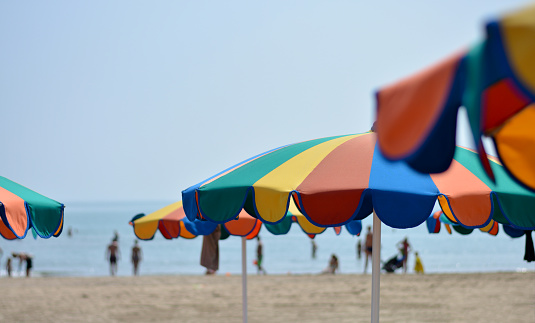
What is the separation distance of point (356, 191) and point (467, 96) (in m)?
1.86

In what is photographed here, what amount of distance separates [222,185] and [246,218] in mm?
2722

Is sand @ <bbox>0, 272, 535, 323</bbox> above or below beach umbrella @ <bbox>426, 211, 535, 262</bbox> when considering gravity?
below

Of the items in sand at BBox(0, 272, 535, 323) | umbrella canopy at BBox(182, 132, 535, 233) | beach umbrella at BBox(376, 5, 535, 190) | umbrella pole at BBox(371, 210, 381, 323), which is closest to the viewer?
beach umbrella at BBox(376, 5, 535, 190)

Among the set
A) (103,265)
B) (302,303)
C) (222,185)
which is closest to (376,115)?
(222,185)

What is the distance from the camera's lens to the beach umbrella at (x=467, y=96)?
1748 millimetres

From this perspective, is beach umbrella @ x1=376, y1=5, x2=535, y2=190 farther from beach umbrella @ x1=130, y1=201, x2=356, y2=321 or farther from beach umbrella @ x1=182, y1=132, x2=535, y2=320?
beach umbrella @ x1=130, y1=201, x2=356, y2=321

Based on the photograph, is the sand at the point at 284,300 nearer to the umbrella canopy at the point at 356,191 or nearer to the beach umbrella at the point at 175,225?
the beach umbrella at the point at 175,225

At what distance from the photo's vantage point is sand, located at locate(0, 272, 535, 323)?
11867mm

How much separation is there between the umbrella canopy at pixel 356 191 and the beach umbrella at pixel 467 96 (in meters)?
1.23

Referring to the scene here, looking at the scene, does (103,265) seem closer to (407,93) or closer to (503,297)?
(503,297)

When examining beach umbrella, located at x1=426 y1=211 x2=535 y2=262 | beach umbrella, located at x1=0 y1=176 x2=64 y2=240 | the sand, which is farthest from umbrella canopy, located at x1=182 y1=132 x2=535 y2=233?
the sand

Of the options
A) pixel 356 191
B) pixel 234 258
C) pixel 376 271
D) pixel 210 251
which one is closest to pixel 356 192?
pixel 356 191

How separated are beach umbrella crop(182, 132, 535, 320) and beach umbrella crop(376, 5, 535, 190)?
1.22 metres

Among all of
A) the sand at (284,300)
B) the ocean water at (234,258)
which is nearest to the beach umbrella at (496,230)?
the sand at (284,300)
